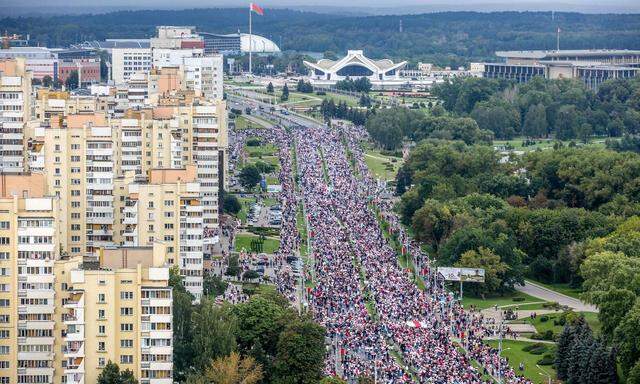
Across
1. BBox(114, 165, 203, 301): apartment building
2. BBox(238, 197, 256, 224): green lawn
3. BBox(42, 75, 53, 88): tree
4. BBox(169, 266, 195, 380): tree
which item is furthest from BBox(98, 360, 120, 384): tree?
BBox(42, 75, 53, 88): tree

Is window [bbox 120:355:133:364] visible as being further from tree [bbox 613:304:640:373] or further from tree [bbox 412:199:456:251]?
tree [bbox 412:199:456:251]

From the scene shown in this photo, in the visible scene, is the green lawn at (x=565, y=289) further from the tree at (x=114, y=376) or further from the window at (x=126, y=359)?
the tree at (x=114, y=376)

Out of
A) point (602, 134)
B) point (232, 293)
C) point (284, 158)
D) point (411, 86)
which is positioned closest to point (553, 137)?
point (602, 134)

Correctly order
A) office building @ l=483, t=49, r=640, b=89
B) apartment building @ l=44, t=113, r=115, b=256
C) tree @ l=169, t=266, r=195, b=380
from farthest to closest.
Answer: office building @ l=483, t=49, r=640, b=89 → apartment building @ l=44, t=113, r=115, b=256 → tree @ l=169, t=266, r=195, b=380

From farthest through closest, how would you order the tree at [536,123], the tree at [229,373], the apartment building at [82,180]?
the tree at [536,123] < the apartment building at [82,180] < the tree at [229,373]

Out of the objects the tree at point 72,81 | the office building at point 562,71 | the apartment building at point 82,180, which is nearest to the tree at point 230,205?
the apartment building at point 82,180

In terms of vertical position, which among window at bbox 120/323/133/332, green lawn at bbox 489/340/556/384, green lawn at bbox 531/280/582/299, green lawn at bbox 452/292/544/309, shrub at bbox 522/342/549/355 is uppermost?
window at bbox 120/323/133/332

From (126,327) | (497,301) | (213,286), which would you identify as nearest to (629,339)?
(497,301)

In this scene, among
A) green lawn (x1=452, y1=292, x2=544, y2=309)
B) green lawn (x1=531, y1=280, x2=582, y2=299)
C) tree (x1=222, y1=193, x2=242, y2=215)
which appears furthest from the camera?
tree (x1=222, y1=193, x2=242, y2=215)
